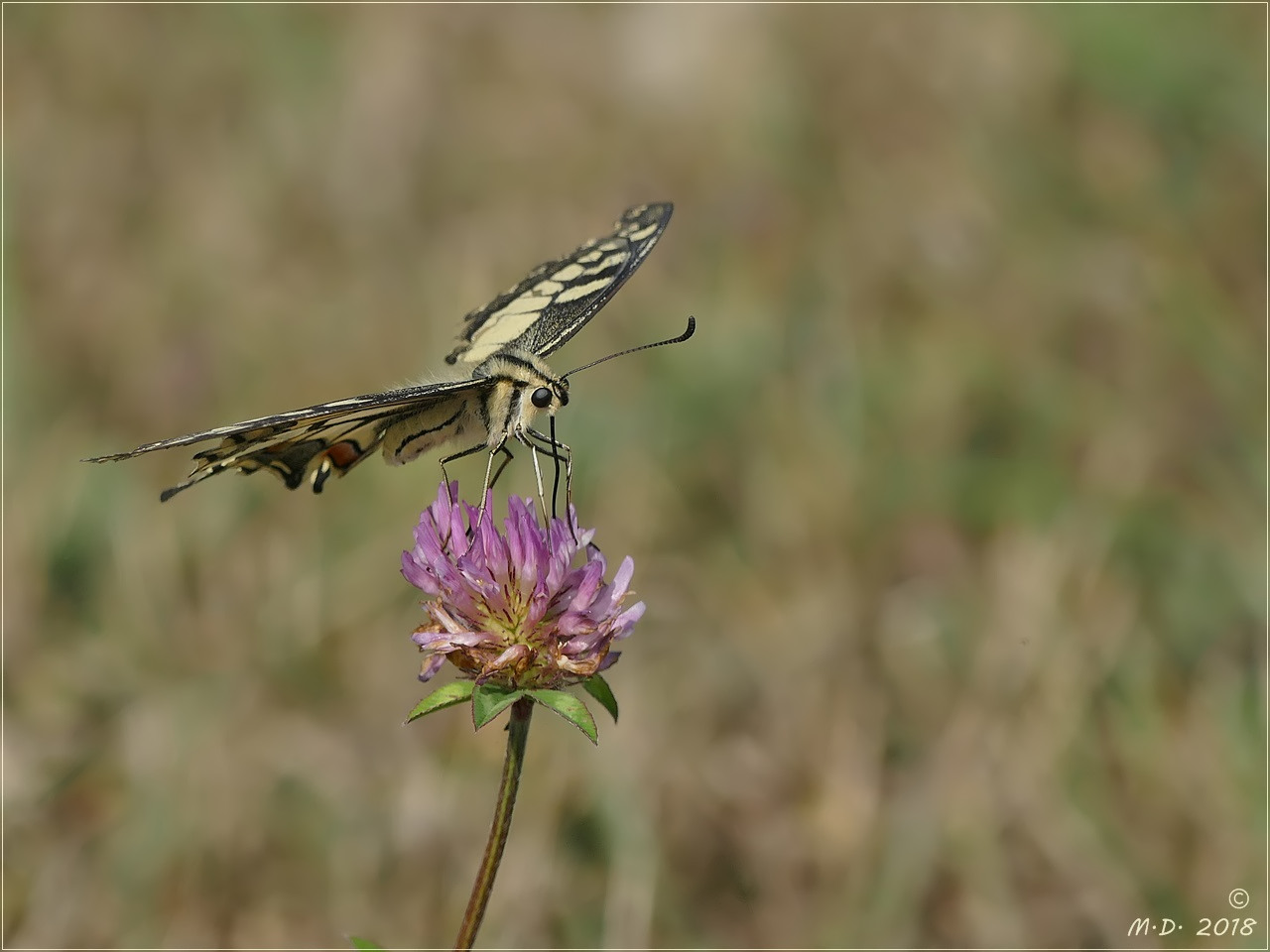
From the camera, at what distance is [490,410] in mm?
2400

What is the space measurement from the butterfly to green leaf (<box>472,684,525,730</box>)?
1.36 ft

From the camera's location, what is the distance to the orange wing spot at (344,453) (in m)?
2.58

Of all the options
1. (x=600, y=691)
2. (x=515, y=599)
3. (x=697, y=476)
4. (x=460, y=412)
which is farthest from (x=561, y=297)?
(x=697, y=476)

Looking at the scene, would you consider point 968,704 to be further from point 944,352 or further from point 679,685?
point 944,352

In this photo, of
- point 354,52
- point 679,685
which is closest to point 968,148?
point 354,52

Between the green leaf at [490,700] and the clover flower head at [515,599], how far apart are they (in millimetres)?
14

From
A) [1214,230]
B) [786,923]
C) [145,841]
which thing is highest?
[1214,230]

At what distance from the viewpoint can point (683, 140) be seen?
6.27m

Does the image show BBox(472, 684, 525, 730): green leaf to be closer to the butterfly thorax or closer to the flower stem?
the flower stem

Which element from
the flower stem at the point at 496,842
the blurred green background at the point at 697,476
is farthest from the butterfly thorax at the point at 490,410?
the blurred green background at the point at 697,476

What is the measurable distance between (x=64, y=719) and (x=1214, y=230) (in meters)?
4.07

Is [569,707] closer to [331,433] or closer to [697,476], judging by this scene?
[331,433]

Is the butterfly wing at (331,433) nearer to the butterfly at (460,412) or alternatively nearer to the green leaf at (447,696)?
the butterfly at (460,412)

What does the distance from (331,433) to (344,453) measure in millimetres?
84
